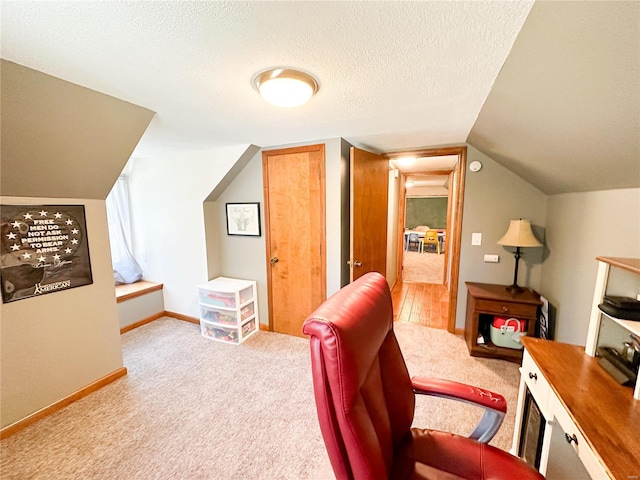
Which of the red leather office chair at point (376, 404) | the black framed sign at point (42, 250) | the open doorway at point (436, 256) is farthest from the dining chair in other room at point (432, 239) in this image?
the black framed sign at point (42, 250)

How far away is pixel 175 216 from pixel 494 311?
142 inches

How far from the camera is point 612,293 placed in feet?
3.59

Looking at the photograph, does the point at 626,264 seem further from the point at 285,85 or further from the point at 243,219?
the point at 243,219

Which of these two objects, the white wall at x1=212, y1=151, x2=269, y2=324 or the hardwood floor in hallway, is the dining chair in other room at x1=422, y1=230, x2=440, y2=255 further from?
the white wall at x1=212, y1=151, x2=269, y2=324

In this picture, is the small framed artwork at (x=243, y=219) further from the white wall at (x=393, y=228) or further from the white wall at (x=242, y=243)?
the white wall at (x=393, y=228)

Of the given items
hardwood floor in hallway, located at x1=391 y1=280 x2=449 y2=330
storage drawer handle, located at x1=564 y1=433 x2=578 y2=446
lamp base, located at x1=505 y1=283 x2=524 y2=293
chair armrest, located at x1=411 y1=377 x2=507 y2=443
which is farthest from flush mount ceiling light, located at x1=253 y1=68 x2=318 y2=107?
hardwood floor in hallway, located at x1=391 y1=280 x2=449 y2=330

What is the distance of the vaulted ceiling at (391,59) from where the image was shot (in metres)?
0.86

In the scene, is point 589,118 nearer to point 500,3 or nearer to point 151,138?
point 500,3

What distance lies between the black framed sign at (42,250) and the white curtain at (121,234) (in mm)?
1588

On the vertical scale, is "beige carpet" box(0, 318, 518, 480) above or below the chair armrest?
below

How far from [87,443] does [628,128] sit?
3230 mm

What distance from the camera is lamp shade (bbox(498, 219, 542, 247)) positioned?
224 centimetres

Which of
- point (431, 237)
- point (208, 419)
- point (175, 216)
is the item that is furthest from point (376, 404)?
point (431, 237)

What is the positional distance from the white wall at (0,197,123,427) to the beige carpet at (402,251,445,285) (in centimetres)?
459
